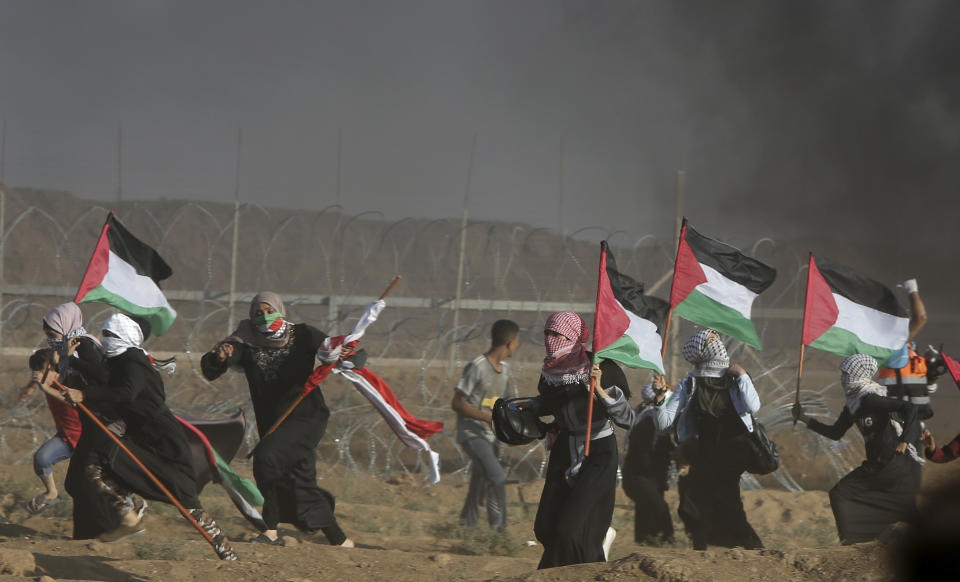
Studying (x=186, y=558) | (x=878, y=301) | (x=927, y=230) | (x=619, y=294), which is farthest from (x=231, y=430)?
(x=927, y=230)

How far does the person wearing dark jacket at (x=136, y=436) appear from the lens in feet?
20.3

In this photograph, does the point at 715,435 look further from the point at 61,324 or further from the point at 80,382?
the point at 61,324

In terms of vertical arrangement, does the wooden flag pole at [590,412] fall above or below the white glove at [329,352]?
below

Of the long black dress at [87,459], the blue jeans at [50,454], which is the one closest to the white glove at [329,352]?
the long black dress at [87,459]

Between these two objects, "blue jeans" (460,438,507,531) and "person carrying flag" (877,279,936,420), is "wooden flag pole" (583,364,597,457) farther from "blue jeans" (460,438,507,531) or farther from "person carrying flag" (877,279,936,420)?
"person carrying flag" (877,279,936,420)

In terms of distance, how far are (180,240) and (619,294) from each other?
38.8 m

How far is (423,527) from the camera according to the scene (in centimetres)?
805

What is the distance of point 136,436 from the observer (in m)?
6.30

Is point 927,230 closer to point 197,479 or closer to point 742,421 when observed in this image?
A: point 742,421

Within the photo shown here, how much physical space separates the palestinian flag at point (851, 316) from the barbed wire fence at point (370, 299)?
89 centimetres

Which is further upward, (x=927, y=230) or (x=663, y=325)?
(x=927, y=230)

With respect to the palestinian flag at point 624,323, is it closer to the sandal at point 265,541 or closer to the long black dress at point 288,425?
the long black dress at point 288,425

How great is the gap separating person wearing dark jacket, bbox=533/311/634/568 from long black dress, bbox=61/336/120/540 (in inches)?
97.8

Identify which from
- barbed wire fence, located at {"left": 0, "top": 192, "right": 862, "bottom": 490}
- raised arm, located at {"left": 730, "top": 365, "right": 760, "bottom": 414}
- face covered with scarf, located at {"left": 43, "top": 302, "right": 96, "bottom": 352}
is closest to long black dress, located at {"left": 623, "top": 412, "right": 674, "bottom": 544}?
raised arm, located at {"left": 730, "top": 365, "right": 760, "bottom": 414}
